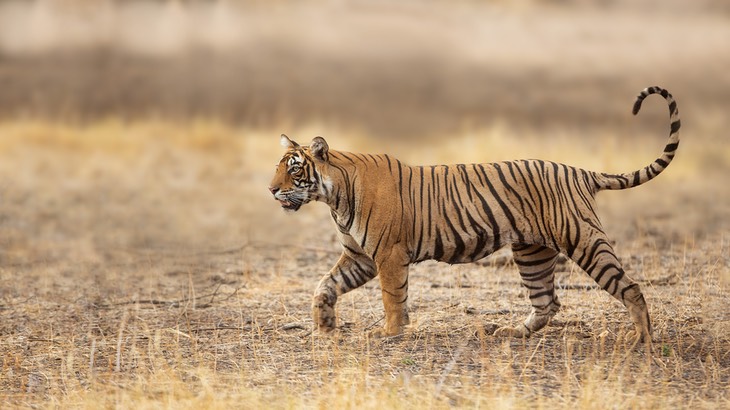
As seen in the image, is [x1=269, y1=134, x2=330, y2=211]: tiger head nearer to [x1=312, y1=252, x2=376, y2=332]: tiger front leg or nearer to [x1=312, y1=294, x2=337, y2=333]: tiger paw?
[x1=312, y1=252, x2=376, y2=332]: tiger front leg

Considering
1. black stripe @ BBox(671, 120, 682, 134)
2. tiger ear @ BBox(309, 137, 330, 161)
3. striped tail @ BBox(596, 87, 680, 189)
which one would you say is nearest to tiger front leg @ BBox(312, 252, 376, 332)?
tiger ear @ BBox(309, 137, 330, 161)

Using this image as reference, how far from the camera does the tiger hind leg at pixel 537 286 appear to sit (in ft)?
30.2

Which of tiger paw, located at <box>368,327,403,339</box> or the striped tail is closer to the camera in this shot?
the striped tail

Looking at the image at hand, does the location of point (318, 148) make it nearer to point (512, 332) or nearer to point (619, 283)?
point (512, 332)

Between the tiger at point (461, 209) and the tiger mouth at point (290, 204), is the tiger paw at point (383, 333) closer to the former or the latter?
the tiger at point (461, 209)

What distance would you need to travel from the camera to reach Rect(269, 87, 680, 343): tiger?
8781 mm

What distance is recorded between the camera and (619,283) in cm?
857

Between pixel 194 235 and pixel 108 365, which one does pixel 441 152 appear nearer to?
pixel 194 235

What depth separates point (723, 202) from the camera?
17.6 m

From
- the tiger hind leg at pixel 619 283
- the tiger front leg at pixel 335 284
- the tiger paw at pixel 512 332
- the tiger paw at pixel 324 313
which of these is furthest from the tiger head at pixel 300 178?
the tiger hind leg at pixel 619 283

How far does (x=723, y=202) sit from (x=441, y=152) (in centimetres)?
549

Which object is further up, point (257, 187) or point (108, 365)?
point (257, 187)

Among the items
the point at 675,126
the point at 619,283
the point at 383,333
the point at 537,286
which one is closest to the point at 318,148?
the point at 383,333

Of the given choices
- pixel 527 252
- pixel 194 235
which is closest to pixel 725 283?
pixel 527 252
